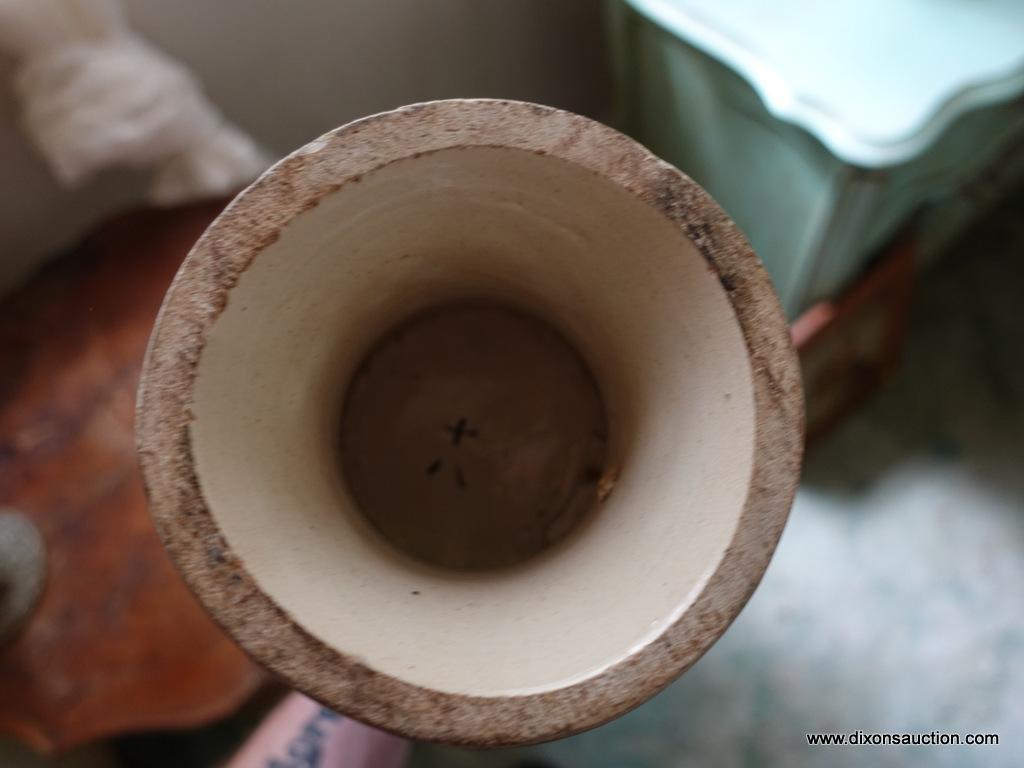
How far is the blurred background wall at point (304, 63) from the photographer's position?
0.99 meters

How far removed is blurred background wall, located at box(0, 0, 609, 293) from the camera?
39.1 inches

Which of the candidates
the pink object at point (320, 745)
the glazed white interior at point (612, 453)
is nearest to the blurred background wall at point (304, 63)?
the glazed white interior at point (612, 453)

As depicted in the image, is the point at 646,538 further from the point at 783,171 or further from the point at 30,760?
the point at 30,760

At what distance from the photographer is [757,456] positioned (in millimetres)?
502

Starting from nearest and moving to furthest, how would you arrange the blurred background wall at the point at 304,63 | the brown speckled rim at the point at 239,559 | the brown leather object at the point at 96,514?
the brown speckled rim at the point at 239,559
the brown leather object at the point at 96,514
the blurred background wall at the point at 304,63

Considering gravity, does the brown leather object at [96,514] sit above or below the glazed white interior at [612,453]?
below

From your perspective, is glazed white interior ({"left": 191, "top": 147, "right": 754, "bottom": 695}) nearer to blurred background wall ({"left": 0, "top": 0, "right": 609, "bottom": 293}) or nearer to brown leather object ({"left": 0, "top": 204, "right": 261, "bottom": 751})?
brown leather object ({"left": 0, "top": 204, "right": 261, "bottom": 751})

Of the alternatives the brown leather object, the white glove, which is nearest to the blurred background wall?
the white glove

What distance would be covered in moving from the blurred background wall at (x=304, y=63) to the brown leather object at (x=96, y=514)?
0.59 feet

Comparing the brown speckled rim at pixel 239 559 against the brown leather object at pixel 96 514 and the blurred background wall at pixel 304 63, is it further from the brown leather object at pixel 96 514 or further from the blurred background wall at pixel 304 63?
the blurred background wall at pixel 304 63

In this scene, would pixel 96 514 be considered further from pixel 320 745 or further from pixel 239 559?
pixel 239 559

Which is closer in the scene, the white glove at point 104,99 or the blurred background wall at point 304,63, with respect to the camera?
the white glove at point 104,99

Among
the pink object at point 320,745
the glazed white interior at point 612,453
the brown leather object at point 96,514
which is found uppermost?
the glazed white interior at point 612,453

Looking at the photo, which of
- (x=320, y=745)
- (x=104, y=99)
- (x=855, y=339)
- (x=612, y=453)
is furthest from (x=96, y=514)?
(x=855, y=339)
